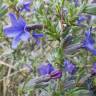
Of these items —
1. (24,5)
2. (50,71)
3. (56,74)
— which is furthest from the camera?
(24,5)

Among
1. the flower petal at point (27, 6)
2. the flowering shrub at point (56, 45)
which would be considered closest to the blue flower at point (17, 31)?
the flowering shrub at point (56, 45)

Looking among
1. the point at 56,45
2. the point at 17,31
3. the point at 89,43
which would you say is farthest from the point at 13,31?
the point at 89,43

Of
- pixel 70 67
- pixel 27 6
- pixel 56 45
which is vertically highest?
pixel 27 6

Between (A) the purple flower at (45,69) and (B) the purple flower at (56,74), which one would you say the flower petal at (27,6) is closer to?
(A) the purple flower at (45,69)

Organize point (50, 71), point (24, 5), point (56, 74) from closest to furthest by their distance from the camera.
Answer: point (56, 74) → point (50, 71) → point (24, 5)

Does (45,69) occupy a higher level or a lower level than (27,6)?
lower

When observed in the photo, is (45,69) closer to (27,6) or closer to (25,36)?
(25,36)

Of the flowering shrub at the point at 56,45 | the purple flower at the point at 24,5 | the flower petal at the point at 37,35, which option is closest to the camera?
the flowering shrub at the point at 56,45

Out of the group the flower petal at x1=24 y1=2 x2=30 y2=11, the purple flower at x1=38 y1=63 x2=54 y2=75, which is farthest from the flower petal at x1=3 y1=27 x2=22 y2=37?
the flower petal at x1=24 y1=2 x2=30 y2=11

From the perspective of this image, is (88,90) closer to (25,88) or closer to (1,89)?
(25,88)
